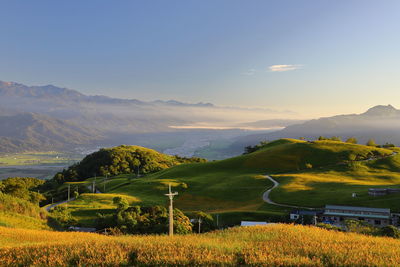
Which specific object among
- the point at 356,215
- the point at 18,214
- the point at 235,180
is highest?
the point at 18,214

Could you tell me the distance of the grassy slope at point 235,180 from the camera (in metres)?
81.2

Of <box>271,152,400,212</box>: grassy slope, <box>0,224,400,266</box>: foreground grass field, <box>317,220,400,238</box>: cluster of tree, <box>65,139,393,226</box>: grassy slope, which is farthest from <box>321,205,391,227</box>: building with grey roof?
<box>0,224,400,266</box>: foreground grass field

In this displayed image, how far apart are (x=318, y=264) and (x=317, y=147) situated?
14209cm

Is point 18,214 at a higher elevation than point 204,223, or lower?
higher

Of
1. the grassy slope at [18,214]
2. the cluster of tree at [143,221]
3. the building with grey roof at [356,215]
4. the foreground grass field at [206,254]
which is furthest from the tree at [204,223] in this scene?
the foreground grass field at [206,254]

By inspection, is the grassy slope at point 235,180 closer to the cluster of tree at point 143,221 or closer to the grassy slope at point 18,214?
the cluster of tree at point 143,221

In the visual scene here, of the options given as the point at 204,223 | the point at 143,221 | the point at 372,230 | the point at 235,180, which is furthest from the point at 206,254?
the point at 235,180

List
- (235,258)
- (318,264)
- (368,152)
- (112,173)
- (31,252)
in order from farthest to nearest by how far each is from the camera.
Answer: (112,173) < (368,152) < (31,252) < (235,258) < (318,264)

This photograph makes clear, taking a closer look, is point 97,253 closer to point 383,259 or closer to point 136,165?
point 383,259

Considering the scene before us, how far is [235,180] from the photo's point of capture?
10400 cm

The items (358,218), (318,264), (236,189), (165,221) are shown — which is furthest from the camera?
(236,189)

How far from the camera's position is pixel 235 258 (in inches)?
443

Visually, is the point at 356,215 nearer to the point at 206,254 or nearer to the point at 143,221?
the point at 143,221

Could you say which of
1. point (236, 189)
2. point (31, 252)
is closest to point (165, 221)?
point (31, 252)
